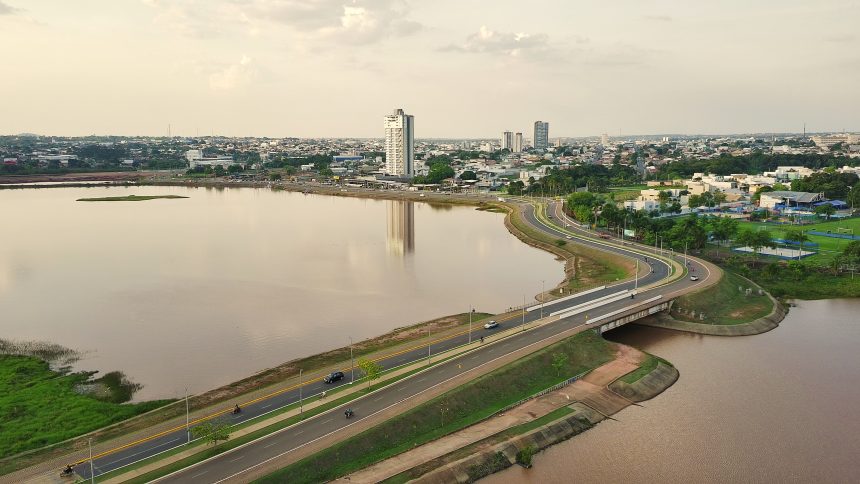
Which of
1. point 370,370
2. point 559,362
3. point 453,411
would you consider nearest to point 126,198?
point 370,370

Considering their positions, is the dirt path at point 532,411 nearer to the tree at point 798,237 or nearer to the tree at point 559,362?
the tree at point 559,362

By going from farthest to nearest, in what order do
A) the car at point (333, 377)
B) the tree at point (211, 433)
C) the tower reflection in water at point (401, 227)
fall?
the tower reflection in water at point (401, 227), the car at point (333, 377), the tree at point (211, 433)

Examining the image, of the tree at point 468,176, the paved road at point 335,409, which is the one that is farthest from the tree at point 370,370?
the tree at point 468,176

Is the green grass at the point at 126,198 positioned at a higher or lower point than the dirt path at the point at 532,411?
higher

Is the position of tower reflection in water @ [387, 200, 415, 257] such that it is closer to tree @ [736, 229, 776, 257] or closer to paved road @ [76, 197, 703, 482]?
paved road @ [76, 197, 703, 482]

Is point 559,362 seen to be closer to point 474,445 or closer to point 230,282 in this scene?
point 474,445

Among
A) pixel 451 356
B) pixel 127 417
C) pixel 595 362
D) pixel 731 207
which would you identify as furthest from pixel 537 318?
pixel 731 207
